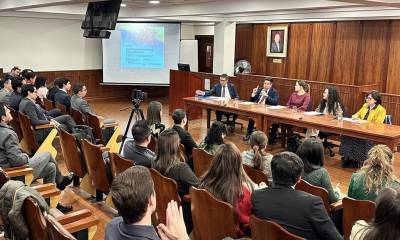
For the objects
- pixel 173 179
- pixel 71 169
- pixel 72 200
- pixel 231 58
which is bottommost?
pixel 72 200

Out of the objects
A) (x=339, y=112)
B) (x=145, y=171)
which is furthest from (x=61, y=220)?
(x=339, y=112)

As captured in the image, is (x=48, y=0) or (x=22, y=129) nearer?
(x=22, y=129)

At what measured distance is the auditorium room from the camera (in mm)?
2344

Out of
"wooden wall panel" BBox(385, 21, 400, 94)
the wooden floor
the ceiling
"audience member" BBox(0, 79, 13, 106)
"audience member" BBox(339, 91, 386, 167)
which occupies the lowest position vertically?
the wooden floor

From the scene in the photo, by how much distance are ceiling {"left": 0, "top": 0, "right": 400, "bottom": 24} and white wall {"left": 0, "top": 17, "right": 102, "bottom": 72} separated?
1.30ft

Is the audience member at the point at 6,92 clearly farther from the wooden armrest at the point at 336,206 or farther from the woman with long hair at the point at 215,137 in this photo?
the wooden armrest at the point at 336,206

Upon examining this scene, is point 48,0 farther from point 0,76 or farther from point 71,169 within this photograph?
point 0,76

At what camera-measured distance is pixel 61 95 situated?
670 cm

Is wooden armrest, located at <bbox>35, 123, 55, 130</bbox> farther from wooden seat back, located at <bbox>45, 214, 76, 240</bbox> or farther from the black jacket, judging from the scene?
the black jacket

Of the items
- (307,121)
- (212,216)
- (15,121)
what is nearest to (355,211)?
(212,216)

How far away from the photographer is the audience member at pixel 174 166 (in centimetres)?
314

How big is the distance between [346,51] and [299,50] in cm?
134

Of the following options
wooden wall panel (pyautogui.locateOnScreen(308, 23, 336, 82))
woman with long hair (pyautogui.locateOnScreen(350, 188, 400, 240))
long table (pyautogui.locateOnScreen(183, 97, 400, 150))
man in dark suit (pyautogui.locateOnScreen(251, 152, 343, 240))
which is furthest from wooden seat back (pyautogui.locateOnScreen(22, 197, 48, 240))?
wooden wall panel (pyautogui.locateOnScreen(308, 23, 336, 82))

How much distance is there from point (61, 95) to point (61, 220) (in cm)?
450
